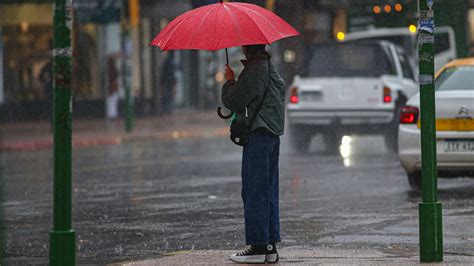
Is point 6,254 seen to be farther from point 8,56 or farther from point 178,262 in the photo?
point 8,56

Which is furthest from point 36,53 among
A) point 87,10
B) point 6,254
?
point 6,254

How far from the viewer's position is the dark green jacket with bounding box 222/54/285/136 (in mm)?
9883

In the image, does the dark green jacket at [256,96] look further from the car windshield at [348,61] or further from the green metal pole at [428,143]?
the car windshield at [348,61]

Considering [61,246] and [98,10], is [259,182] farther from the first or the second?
[98,10]

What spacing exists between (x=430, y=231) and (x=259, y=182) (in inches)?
49.1

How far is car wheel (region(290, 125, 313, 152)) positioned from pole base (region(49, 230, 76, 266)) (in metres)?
14.8

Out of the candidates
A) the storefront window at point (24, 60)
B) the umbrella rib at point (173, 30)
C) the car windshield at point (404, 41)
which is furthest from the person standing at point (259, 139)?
the storefront window at point (24, 60)

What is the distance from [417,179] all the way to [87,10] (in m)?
18.0

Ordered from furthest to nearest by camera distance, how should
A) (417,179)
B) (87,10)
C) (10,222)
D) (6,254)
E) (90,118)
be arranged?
1. (90,118)
2. (87,10)
3. (417,179)
4. (10,222)
5. (6,254)

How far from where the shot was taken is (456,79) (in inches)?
611

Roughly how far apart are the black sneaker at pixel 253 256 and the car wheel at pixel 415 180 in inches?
225

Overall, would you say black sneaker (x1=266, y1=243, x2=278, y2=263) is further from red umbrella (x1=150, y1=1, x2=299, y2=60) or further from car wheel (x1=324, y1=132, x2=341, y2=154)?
car wheel (x1=324, y1=132, x2=341, y2=154)

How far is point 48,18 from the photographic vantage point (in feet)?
119

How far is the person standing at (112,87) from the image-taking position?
36.3m
